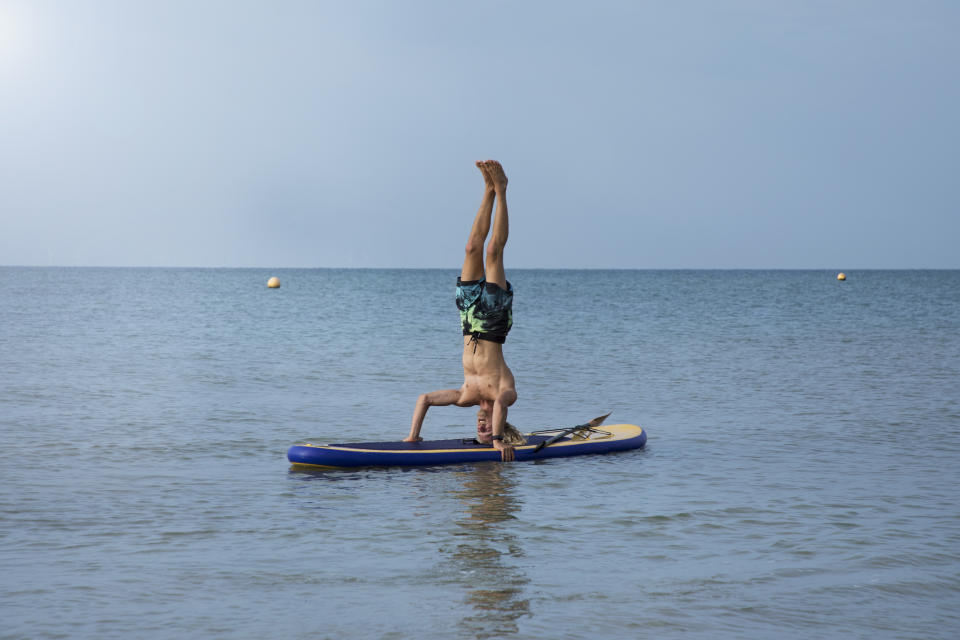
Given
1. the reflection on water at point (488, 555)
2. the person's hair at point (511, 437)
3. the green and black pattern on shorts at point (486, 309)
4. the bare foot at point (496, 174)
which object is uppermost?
the bare foot at point (496, 174)

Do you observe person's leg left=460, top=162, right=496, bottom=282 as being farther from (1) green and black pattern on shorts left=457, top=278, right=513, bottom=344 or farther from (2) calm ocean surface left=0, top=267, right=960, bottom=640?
(2) calm ocean surface left=0, top=267, right=960, bottom=640

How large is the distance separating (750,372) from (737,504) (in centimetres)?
1263

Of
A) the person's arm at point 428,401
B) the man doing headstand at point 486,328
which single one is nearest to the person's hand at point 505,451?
the man doing headstand at point 486,328

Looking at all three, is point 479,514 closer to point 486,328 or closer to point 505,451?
point 505,451

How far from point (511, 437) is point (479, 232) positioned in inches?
95.0

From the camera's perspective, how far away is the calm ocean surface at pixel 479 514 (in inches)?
243

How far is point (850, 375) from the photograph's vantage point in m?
20.8

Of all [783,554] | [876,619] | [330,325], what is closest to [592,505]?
Result: [783,554]

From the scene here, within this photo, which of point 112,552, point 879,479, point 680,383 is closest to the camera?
point 112,552

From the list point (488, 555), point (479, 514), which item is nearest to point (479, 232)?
point (479, 514)

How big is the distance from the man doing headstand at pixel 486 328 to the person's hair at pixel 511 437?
3.4 inches

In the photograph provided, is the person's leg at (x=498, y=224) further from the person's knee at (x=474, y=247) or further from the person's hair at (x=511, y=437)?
the person's hair at (x=511, y=437)

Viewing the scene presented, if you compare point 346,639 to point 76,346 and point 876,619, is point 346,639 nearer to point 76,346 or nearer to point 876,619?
point 876,619

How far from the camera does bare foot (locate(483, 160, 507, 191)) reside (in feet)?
36.1
